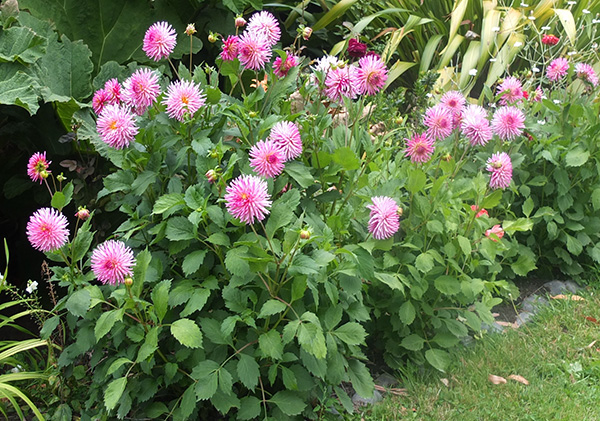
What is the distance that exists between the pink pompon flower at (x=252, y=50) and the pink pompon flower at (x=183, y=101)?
239mm

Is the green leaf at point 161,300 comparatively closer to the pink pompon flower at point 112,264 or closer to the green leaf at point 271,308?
the pink pompon flower at point 112,264

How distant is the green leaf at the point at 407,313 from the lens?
233cm

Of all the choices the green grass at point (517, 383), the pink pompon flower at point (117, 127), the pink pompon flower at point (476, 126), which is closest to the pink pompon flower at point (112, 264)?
the pink pompon flower at point (117, 127)

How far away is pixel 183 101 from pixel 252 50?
1.08 feet

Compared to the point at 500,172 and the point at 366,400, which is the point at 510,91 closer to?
the point at 500,172

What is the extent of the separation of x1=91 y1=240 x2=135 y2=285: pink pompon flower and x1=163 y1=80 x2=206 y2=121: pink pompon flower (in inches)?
18.4

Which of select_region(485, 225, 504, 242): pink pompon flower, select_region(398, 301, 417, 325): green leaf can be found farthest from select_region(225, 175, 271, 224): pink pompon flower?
select_region(485, 225, 504, 242): pink pompon flower

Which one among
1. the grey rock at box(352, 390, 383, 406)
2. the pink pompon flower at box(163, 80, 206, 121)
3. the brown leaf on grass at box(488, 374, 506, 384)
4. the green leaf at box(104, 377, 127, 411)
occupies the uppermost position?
the pink pompon flower at box(163, 80, 206, 121)

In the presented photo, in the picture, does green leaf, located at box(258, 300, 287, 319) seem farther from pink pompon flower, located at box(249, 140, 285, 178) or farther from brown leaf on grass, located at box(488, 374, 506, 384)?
brown leaf on grass, located at box(488, 374, 506, 384)

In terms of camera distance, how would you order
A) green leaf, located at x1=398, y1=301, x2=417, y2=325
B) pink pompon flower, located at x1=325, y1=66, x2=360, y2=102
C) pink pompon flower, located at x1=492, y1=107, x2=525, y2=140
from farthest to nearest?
pink pompon flower, located at x1=492, y1=107, x2=525, y2=140
green leaf, located at x1=398, y1=301, x2=417, y2=325
pink pompon flower, located at x1=325, y1=66, x2=360, y2=102

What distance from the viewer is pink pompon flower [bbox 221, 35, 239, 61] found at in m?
2.11

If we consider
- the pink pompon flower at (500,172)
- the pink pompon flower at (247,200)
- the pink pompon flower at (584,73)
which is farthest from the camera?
the pink pompon flower at (584,73)

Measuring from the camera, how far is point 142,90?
6.58 ft

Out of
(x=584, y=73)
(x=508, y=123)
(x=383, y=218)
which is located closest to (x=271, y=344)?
(x=383, y=218)
